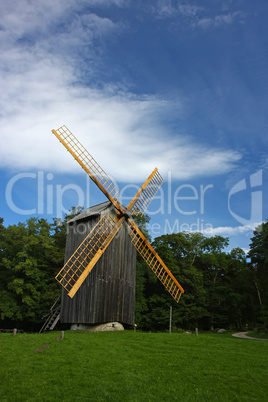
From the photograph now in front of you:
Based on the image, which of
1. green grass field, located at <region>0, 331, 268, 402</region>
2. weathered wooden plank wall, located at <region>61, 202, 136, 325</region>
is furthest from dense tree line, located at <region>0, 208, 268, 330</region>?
green grass field, located at <region>0, 331, 268, 402</region>

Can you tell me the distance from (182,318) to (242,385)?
27.5 meters

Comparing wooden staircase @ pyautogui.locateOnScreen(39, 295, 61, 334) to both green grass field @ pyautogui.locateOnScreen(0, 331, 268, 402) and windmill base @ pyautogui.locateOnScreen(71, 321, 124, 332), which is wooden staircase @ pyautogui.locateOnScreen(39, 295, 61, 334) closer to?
windmill base @ pyautogui.locateOnScreen(71, 321, 124, 332)

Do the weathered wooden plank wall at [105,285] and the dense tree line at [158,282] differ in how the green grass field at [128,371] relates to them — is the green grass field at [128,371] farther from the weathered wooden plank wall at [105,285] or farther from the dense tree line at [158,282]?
the dense tree line at [158,282]

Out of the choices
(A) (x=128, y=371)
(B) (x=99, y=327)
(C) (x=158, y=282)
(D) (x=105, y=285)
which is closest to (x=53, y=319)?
(B) (x=99, y=327)

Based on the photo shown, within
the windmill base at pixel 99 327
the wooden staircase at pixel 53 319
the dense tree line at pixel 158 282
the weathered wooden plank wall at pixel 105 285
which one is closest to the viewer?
the weathered wooden plank wall at pixel 105 285

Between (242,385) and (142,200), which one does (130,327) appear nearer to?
(142,200)

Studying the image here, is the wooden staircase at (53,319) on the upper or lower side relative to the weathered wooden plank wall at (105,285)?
lower

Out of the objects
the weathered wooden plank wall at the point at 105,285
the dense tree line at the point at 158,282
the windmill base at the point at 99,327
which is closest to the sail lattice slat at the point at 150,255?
the weathered wooden plank wall at the point at 105,285

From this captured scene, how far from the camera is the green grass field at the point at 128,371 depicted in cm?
971

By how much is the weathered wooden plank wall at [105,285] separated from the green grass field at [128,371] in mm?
4690

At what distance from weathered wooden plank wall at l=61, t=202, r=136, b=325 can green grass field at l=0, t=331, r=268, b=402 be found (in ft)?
15.4

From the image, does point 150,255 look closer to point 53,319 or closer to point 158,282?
point 53,319

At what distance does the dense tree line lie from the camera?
106 feet

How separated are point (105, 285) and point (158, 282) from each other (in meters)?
18.6
